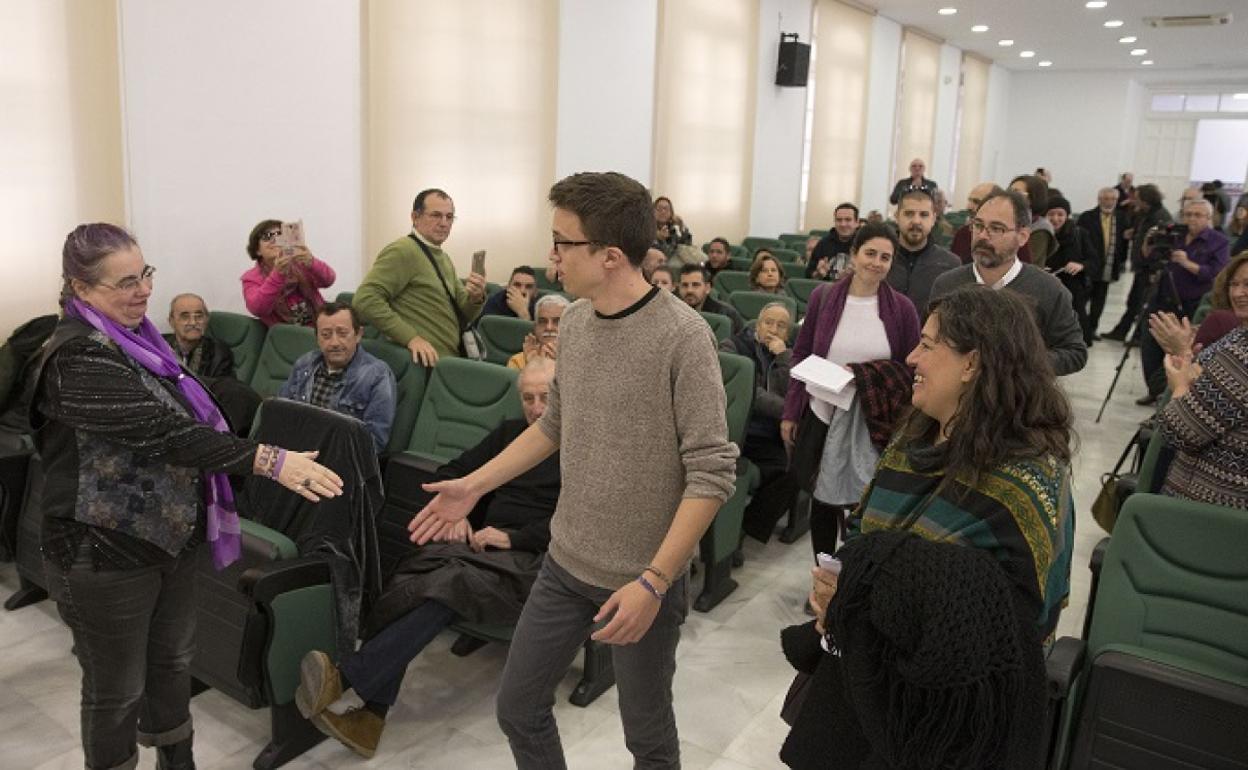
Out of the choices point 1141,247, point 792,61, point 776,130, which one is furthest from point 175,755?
point 776,130

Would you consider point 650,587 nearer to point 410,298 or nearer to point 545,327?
point 545,327

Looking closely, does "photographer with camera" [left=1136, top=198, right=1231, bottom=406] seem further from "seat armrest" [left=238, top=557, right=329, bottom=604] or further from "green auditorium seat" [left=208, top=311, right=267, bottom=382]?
"seat armrest" [left=238, top=557, right=329, bottom=604]

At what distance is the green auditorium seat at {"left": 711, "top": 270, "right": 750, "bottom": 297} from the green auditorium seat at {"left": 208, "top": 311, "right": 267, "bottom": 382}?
3289 mm

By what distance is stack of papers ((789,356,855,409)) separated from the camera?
9.49ft

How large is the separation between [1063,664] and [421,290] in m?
2.88

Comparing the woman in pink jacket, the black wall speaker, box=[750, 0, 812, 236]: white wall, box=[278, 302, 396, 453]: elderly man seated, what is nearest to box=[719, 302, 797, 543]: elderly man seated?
box=[278, 302, 396, 453]: elderly man seated

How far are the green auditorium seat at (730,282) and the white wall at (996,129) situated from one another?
1287 centimetres

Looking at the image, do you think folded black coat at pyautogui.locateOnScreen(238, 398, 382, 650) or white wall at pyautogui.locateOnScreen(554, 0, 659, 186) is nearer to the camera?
folded black coat at pyautogui.locateOnScreen(238, 398, 382, 650)

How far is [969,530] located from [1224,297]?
2849 mm

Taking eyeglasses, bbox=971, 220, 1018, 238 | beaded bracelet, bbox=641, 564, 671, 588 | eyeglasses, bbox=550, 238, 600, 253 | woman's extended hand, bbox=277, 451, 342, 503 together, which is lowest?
beaded bracelet, bbox=641, 564, 671, 588

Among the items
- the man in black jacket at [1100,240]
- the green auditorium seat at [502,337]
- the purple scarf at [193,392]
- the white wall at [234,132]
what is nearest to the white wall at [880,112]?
the man in black jacket at [1100,240]

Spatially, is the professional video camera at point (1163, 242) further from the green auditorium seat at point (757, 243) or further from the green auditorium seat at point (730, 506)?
the green auditorium seat at point (730, 506)

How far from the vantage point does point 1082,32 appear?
13852 mm

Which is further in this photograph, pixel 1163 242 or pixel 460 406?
pixel 1163 242
